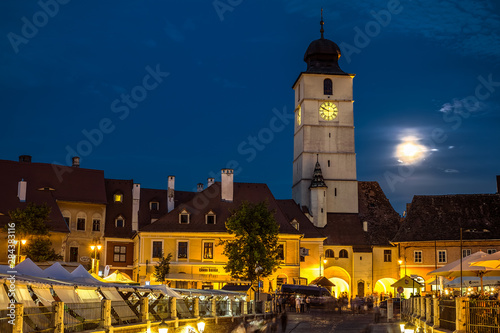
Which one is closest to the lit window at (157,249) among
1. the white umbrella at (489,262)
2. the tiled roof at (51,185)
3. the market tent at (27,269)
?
the tiled roof at (51,185)

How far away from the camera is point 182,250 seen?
2520 inches

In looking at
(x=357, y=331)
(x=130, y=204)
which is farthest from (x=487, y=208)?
(x=357, y=331)

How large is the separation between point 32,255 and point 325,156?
39.8 m

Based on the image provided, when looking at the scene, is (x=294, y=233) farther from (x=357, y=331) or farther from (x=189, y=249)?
(x=357, y=331)

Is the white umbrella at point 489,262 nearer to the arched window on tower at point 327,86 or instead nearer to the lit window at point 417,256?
the lit window at point 417,256

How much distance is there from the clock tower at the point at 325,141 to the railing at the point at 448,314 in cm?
5979

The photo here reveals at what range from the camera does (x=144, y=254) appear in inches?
2493

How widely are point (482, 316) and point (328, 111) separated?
7049cm

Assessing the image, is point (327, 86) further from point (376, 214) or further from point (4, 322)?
point (4, 322)

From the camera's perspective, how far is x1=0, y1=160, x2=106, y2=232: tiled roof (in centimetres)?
6212

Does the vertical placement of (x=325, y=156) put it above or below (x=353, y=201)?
above

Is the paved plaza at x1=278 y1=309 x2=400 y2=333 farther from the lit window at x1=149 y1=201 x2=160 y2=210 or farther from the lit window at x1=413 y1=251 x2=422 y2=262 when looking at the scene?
the lit window at x1=149 y1=201 x2=160 y2=210

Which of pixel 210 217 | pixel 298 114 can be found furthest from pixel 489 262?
pixel 298 114

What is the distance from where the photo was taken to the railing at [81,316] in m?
18.9
